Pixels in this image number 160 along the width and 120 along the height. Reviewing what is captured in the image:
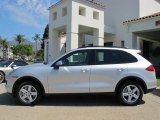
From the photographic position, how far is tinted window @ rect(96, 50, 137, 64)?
870cm

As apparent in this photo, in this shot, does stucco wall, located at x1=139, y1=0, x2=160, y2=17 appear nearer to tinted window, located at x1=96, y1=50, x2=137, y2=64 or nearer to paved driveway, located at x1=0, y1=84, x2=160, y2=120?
paved driveway, located at x1=0, y1=84, x2=160, y2=120

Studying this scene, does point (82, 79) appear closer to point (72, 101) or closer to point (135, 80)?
point (72, 101)

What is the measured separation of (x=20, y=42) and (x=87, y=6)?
9888 centimetres

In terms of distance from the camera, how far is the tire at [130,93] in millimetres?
8523

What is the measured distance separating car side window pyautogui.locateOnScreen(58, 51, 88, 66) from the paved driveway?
1.24 m

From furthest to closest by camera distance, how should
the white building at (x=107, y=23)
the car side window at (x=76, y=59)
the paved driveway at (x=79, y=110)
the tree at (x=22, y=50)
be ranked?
the tree at (x=22, y=50) → the white building at (x=107, y=23) → the car side window at (x=76, y=59) → the paved driveway at (x=79, y=110)

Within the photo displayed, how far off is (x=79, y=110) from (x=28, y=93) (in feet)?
5.55

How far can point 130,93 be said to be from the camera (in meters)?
8.57

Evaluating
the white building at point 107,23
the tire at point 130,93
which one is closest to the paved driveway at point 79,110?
the tire at point 130,93

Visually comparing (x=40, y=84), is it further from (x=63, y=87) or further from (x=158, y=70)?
(x=158, y=70)

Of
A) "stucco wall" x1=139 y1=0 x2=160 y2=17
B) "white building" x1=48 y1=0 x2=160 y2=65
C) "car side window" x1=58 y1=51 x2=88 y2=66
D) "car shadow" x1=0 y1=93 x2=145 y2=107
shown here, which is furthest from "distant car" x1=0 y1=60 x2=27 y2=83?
"stucco wall" x1=139 y1=0 x2=160 y2=17

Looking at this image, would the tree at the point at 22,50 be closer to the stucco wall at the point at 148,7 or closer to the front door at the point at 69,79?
the stucco wall at the point at 148,7

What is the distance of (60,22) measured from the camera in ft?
72.9

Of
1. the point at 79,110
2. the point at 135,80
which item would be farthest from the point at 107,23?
the point at 79,110
